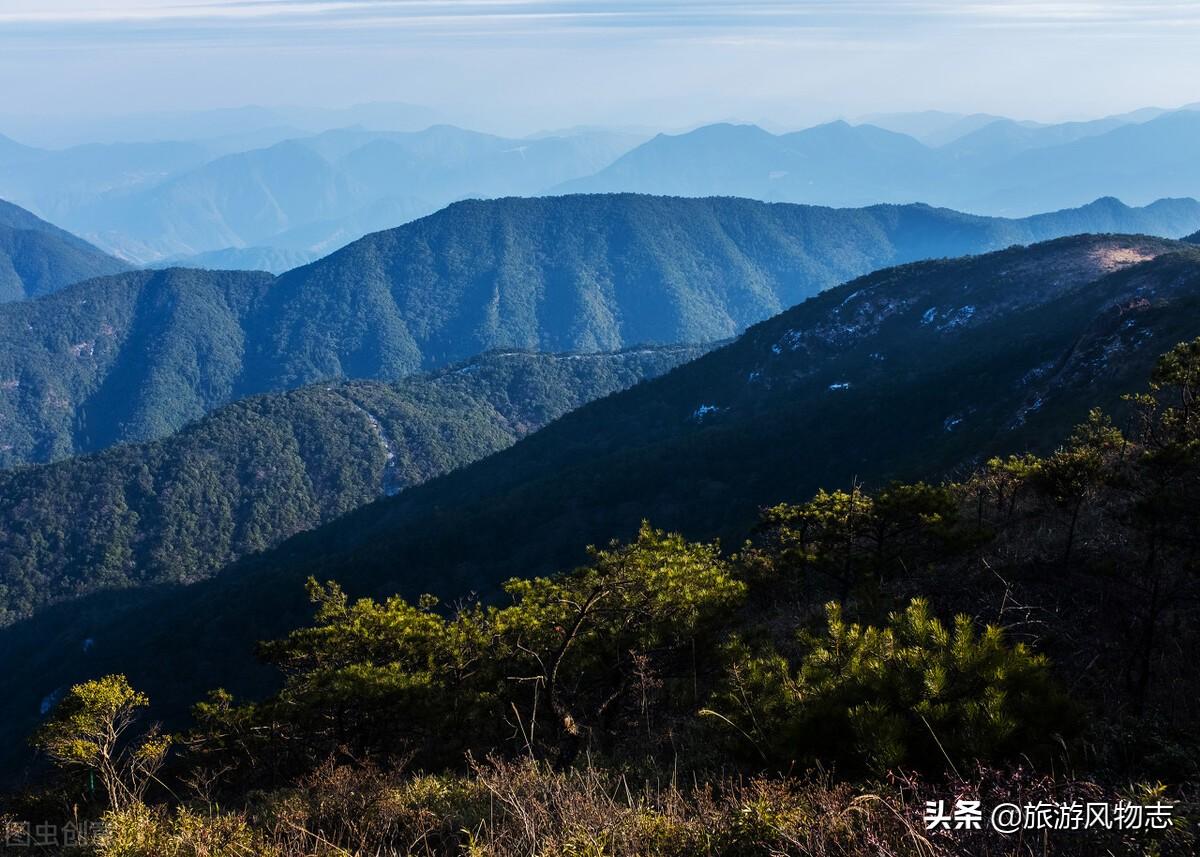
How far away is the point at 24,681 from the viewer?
11606cm

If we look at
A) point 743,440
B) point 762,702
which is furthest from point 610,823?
point 743,440

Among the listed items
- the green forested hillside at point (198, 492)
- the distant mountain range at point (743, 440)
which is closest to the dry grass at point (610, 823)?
the distant mountain range at point (743, 440)

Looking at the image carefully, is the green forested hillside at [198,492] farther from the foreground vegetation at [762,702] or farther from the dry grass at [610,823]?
the dry grass at [610,823]

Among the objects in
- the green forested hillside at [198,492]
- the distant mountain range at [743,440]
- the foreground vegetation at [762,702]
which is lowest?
the green forested hillside at [198,492]

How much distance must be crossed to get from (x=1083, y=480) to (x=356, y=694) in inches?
695

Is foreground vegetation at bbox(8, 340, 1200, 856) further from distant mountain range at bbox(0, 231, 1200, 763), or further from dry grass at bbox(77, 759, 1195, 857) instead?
distant mountain range at bbox(0, 231, 1200, 763)

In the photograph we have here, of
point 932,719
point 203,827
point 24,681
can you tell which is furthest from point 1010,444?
point 24,681

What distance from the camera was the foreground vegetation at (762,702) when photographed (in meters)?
8.23

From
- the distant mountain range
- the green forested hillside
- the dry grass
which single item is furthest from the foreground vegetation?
the green forested hillside

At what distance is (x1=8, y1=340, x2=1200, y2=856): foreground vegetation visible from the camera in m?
8.23

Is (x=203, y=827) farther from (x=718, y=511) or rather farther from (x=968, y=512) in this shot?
(x=718, y=511)

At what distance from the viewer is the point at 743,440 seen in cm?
8994

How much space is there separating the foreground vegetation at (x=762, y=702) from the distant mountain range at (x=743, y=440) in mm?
30374

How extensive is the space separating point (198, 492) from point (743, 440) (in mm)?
141456
